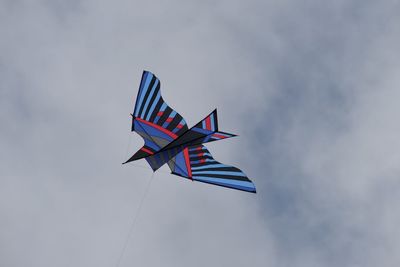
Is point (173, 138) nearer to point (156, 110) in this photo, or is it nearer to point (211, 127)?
point (156, 110)

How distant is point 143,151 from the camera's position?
22.0 meters

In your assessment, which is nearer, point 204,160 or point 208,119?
point 208,119

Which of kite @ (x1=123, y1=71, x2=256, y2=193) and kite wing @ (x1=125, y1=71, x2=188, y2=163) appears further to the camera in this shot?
kite wing @ (x1=125, y1=71, x2=188, y2=163)

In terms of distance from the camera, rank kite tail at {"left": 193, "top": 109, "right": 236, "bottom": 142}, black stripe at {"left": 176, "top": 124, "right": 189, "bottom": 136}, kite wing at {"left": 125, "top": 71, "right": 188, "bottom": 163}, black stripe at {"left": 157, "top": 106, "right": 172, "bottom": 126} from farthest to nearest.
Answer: black stripe at {"left": 157, "top": 106, "right": 172, "bottom": 126}
black stripe at {"left": 176, "top": 124, "right": 189, "bottom": 136}
kite wing at {"left": 125, "top": 71, "right": 188, "bottom": 163}
kite tail at {"left": 193, "top": 109, "right": 236, "bottom": 142}

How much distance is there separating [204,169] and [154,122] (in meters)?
3.26

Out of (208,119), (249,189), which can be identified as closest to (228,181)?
(249,189)

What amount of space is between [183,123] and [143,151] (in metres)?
2.29

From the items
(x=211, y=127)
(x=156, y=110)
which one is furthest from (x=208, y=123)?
(x=156, y=110)

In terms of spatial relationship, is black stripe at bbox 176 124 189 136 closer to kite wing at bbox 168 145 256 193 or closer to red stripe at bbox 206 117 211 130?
kite wing at bbox 168 145 256 193

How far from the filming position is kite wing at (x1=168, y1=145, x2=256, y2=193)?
21125 mm

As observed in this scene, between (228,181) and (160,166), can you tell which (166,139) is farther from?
(228,181)

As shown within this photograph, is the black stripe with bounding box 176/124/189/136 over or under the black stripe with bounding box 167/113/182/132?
under

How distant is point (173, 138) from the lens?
74.3 ft

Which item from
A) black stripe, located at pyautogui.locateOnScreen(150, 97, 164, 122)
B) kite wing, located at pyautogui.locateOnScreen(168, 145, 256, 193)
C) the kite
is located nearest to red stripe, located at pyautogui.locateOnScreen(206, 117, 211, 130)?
the kite
